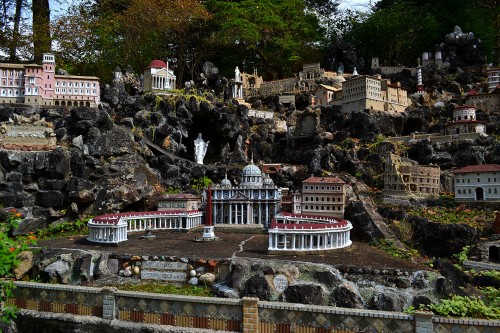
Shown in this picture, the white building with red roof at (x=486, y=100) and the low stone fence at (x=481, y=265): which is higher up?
the white building with red roof at (x=486, y=100)

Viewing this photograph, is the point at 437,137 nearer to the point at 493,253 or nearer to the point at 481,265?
the point at 493,253

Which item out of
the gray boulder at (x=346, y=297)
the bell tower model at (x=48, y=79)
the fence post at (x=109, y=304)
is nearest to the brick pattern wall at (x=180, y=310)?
the fence post at (x=109, y=304)

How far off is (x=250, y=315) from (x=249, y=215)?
27.5 meters

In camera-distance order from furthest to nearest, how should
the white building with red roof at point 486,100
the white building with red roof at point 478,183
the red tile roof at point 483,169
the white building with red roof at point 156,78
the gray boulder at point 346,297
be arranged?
the white building with red roof at point 156,78
the white building with red roof at point 486,100
the white building with red roof at point 478,183
the red tile roof at point 483,169
the gray boulder at point 346,297

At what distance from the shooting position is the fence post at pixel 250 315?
26.0 meters

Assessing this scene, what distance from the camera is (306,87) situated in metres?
84.8

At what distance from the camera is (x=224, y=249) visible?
39.3 m

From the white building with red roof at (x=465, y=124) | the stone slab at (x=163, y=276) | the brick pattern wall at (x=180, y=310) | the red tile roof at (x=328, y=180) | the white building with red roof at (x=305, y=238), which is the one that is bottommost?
the brick pattern wall at (x=180, y=310)

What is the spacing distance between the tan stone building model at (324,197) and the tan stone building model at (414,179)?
6.62 m

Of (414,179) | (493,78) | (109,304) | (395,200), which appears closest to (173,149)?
(395,200)

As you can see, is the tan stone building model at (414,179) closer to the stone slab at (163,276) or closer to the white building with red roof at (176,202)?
the white building with red roof at (176,202)

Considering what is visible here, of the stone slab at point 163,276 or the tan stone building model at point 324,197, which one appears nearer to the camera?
the stone slab at point 163,276

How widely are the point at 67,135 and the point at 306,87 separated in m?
48.9

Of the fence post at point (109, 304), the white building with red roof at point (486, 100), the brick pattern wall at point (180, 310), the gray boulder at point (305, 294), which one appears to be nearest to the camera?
the brick pattern wall at point (180, 310)
